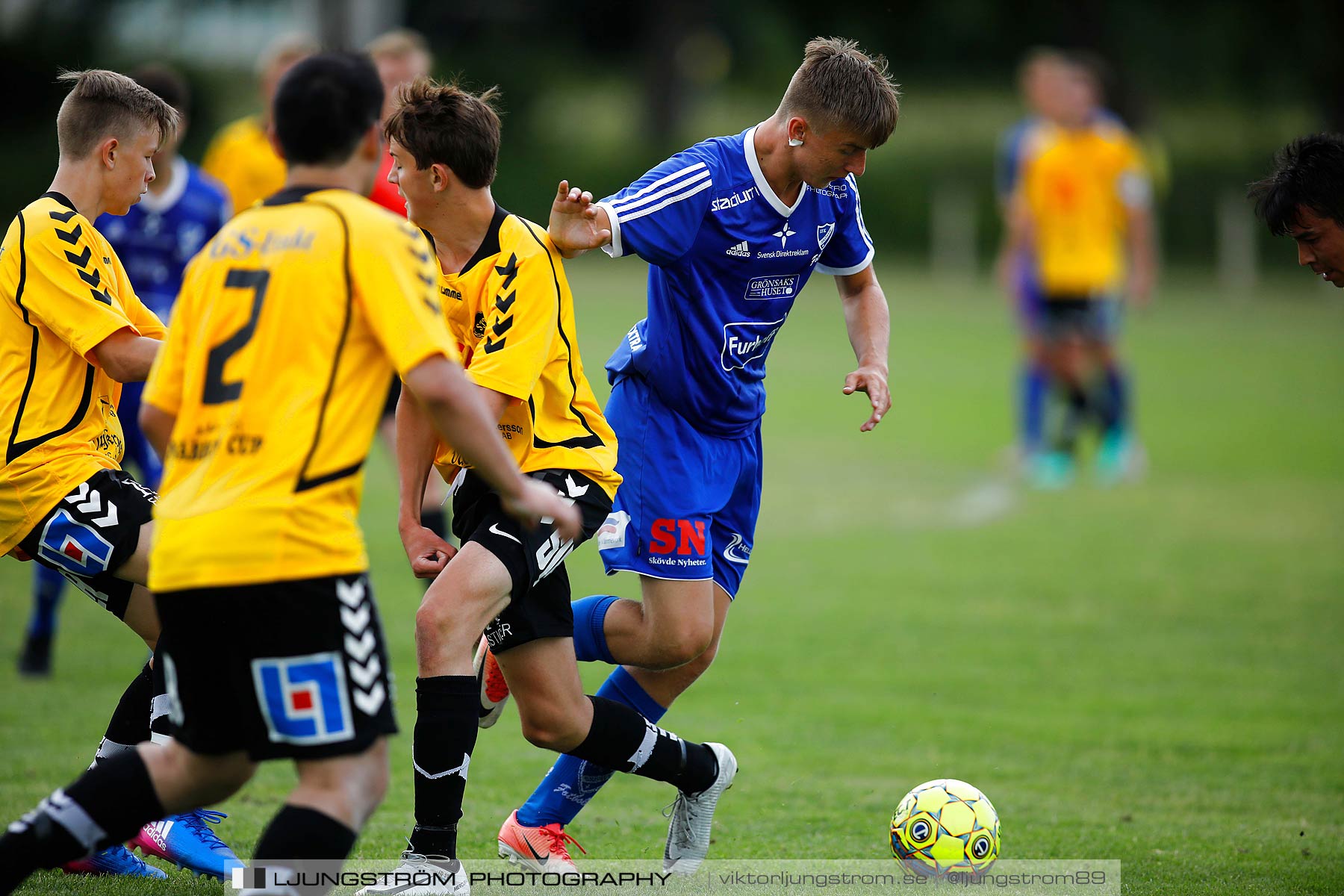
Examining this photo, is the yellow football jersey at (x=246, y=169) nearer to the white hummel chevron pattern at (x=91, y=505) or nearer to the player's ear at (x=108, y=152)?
the player's ear at (x=108, y=152)

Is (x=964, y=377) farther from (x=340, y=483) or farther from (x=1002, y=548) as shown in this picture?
(x=340, y=483)

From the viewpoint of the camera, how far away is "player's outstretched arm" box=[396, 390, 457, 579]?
147 inches

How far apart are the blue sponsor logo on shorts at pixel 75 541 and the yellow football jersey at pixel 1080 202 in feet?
32.5

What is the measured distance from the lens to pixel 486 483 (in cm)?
378

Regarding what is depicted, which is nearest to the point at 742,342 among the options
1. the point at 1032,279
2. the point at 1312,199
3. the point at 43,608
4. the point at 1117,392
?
the point at 1312,199

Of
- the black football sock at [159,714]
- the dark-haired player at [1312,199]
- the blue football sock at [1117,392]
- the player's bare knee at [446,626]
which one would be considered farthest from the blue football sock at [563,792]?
the blue football sock at [1117,392]

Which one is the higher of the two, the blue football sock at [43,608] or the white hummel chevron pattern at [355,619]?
the white hummel chevron pattern at [355,619]

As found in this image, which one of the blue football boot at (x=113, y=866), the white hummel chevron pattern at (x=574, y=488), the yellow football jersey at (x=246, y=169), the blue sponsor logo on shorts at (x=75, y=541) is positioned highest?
the white hummel chevron pattern at (x=574, y=488)

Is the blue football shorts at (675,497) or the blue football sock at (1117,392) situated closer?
the blue football shorts at (675,497)

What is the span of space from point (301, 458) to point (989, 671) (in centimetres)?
461

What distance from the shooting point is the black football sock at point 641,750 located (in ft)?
12.8

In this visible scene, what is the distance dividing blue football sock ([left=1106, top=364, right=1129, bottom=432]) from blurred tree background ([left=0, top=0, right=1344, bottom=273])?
20103 millimetres

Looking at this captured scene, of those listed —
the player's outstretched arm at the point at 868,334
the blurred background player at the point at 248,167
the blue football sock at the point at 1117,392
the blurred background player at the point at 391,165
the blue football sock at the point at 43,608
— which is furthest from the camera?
the blue football sock at the point at 1117,392

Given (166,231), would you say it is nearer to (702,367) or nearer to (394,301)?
(702,367)
